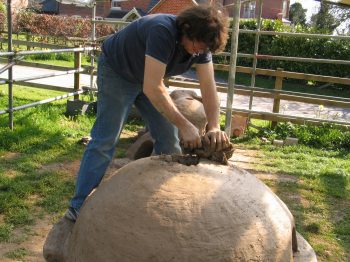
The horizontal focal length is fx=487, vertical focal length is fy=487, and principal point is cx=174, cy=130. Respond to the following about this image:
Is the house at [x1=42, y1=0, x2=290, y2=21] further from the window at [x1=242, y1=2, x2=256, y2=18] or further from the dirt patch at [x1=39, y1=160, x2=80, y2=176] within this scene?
the dirt patch at [x1=39, y1=160, x2=80, y2=176]

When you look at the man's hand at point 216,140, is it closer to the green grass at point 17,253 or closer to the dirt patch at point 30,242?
the dirt patch at point 30,242

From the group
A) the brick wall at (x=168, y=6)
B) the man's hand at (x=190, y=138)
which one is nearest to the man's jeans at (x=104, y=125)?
the man's hand at (x=190, y=138)

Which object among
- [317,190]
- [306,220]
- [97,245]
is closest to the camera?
[97,245]

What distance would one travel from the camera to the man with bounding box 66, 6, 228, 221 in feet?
8.55

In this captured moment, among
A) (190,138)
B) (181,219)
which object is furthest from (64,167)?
(181,219)

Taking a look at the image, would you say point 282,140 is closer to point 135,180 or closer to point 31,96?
point 31,96

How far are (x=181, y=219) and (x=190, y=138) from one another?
1.67 feet

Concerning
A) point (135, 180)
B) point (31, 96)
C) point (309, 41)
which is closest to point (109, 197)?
point (135, 180)

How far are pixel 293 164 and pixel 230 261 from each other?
187 inches

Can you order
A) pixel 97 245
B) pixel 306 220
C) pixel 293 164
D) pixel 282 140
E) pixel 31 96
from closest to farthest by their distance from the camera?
pixel 97 245, pixel 306 220, pixel 293 164, pixel 282 140, pixel 31 96

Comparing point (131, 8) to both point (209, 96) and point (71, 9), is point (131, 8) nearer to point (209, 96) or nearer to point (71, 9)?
point (71, 9)

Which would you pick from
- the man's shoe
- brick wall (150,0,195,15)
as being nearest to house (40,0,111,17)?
brick wall (150,0,195,15)

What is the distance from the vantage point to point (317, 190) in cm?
562

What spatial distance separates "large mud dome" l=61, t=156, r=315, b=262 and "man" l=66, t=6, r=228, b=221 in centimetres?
27
